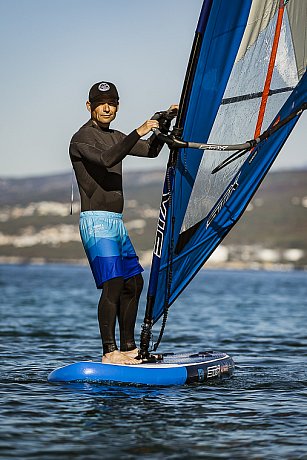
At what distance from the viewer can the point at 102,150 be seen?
28.7 feet

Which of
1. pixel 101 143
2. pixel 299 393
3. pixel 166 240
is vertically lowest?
pixel 299 393

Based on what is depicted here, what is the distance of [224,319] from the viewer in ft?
84.8

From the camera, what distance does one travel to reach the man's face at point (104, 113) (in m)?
8.99

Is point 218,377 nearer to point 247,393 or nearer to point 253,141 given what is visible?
point 247,393

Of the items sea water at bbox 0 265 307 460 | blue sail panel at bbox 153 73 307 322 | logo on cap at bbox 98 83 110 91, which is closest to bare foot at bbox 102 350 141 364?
sea water at bbox 0 265 307 460

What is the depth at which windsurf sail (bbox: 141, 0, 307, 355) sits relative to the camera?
29.7ft

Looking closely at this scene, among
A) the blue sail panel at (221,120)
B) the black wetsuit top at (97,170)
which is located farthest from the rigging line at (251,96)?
the black wetsuit top at (97,170)

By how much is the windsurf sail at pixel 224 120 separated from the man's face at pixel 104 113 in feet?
2.03

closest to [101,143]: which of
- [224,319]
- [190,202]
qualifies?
[190,202]

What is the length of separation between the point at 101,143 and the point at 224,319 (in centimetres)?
1741

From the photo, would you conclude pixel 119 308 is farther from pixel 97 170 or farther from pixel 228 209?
pixel 228 209

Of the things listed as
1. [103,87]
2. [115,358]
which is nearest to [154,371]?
[115,358]

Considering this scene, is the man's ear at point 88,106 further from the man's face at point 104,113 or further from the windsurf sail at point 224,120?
the windsurf sail at point 224,120

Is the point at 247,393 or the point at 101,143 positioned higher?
the point at 101,143
